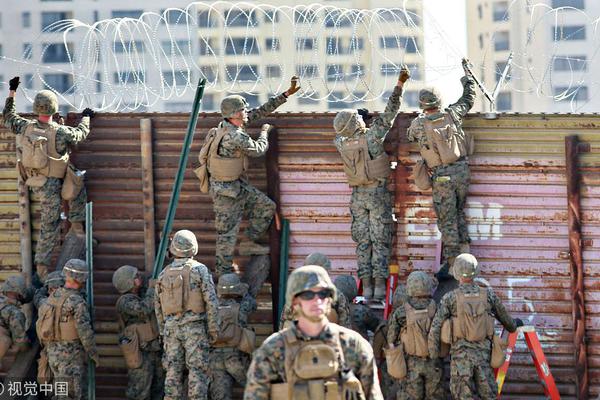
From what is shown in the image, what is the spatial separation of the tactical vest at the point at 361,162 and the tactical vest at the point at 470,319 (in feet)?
4.93

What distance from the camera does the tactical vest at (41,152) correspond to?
12.3 m

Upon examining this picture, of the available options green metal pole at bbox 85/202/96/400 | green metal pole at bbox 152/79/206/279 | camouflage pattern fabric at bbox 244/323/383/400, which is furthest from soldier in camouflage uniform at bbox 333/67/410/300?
camouflage pattern fabric at bbox 244/323/383/400

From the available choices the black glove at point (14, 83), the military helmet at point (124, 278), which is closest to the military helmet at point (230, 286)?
the military helmet at point (124, 278)

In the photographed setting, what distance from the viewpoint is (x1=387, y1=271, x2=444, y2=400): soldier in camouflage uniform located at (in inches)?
443

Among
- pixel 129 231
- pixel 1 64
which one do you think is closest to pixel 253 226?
pixel 129 231

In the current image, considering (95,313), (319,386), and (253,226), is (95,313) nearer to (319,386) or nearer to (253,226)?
(253,226)

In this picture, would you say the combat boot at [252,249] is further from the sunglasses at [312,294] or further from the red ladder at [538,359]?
the sunglasses at [312,294]

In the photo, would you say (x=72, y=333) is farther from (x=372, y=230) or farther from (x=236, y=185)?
(x=372, y=230)

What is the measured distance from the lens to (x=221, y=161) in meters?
12.0

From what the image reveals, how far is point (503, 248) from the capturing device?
12.1 m

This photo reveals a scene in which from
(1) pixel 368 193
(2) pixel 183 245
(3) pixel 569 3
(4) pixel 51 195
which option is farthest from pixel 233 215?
(3) pixel 569 3

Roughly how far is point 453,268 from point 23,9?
1041 inches

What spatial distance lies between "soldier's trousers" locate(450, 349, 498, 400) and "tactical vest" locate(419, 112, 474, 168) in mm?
1785

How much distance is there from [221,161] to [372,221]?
4.95 ft
